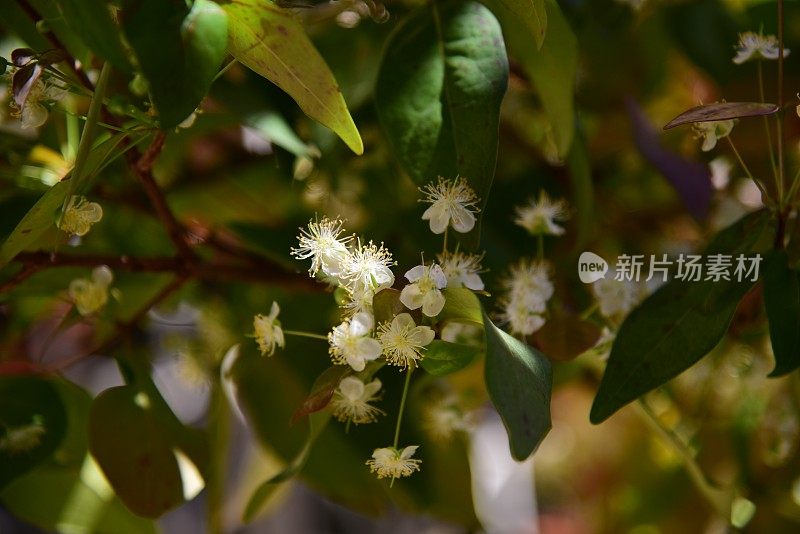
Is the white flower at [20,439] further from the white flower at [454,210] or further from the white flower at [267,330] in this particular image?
the white flower at [454,210]

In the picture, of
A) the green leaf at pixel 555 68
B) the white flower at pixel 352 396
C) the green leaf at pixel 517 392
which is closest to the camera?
the green leaf at pixel 517 392

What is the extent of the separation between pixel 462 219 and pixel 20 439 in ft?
1.06

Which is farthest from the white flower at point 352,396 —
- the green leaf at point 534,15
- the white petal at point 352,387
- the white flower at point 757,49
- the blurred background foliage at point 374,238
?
the white flower at point 757,49

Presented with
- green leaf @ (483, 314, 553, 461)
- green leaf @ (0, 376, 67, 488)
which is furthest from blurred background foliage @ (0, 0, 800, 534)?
green leaf @ (483, 314, 553, 461)

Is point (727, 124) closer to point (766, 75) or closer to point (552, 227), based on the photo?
point (552, 227)

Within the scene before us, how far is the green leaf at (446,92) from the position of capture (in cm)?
49

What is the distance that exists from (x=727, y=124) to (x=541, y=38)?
0.43ft

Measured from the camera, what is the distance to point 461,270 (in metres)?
0.49

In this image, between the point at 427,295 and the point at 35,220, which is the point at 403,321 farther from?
the point at 35,220

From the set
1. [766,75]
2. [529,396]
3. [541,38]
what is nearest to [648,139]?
[766,75]

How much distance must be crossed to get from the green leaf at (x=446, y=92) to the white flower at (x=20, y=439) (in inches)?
11.7

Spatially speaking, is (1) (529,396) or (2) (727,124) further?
(2) (727,124)

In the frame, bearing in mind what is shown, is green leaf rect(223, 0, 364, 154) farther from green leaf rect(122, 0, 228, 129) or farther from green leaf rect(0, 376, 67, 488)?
green leaf rect(0, 376, 67, 488)

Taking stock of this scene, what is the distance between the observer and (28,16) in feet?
1.71
